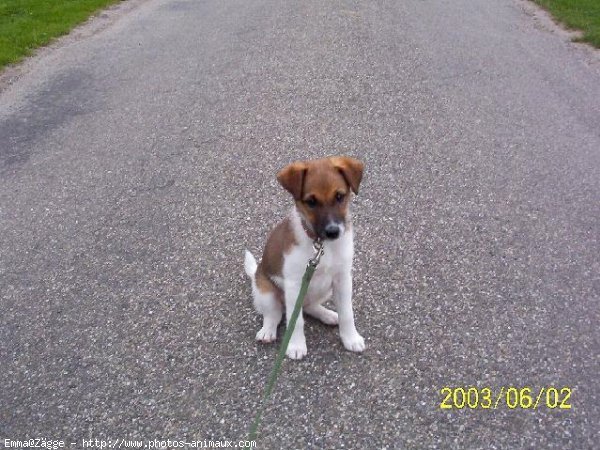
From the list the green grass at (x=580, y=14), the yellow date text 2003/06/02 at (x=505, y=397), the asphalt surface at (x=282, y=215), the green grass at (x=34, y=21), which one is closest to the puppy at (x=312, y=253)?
the asphalt surface at (x=282, y=215)

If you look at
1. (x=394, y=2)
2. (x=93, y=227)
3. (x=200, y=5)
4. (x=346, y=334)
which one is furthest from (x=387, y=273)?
(x=200, y=5)

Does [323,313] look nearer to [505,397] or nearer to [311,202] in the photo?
[311,202]

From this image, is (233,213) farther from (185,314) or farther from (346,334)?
(346,334)

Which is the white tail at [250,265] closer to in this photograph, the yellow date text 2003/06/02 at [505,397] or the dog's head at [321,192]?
the dog's head at [321,192]

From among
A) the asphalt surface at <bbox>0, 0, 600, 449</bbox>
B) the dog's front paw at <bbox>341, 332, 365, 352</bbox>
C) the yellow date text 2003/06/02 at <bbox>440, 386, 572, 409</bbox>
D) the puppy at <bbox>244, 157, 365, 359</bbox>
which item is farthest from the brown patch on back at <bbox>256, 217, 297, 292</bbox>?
the yellow date text 2003/06/02 at <bbox>440, 386, 572, 409</bbox>

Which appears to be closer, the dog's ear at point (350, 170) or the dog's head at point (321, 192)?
the dog's head at point (321, 192)

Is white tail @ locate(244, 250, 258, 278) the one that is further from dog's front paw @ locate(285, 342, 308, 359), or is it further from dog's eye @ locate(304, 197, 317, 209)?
dog's eye @ locate(304, 197, 317, 209)

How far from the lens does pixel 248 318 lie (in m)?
4.08

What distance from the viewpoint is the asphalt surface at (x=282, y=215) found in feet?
11.1

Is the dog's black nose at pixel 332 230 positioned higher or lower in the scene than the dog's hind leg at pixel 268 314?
higher

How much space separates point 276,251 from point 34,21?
35.0 feet

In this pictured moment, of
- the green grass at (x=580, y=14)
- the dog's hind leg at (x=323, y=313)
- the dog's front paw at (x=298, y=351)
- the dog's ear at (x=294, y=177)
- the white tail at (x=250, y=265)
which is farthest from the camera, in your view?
the green grass at (x=580, y=14)

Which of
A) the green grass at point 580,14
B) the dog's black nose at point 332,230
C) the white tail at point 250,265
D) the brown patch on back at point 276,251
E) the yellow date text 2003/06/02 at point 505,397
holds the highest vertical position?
the dog's black nose at point 332,230

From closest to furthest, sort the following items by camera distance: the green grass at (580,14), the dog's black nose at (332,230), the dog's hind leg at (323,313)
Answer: the dog's black nose at (332,230)
the dog's hind leg at (323,313)
the green grass at (580,14)
